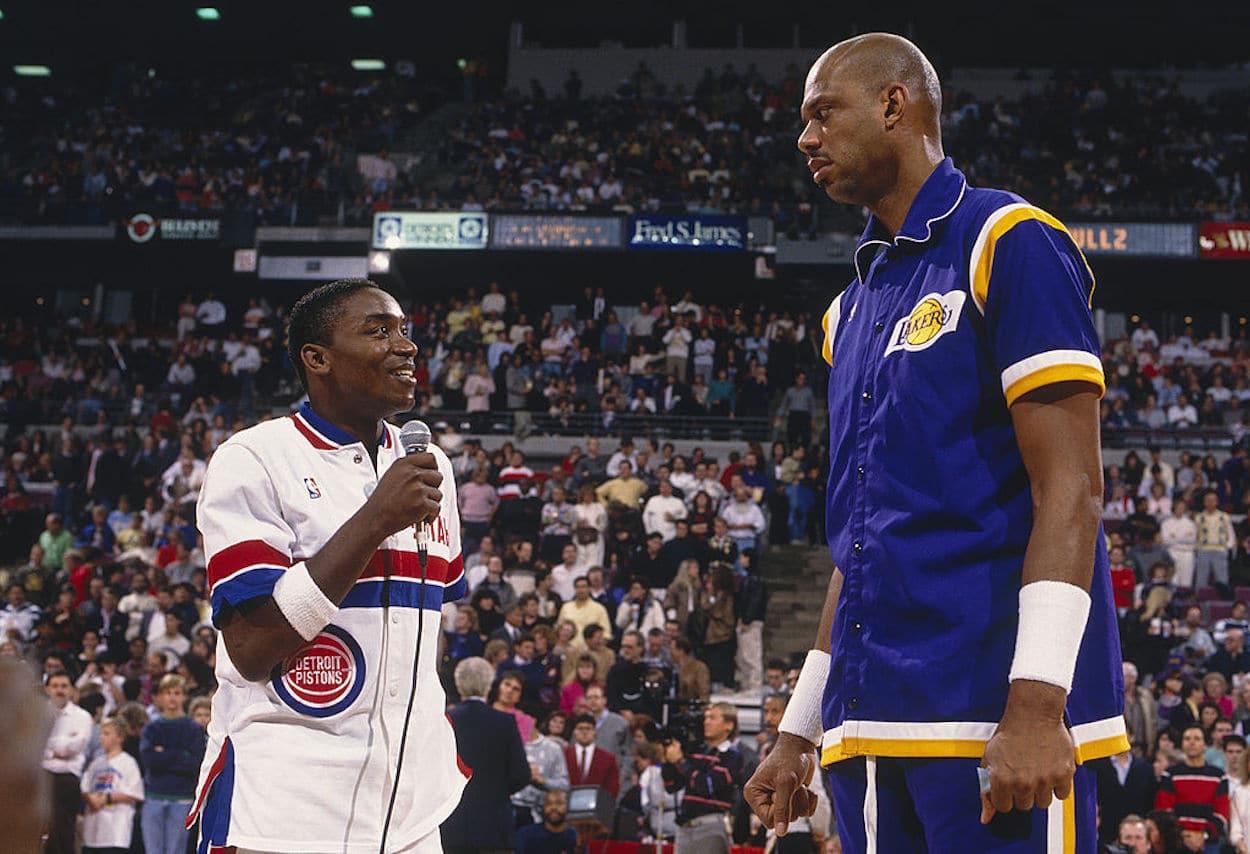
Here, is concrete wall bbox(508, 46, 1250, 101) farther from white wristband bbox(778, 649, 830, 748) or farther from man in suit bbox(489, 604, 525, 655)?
white wristband bbox(778, 649, 830, 748)

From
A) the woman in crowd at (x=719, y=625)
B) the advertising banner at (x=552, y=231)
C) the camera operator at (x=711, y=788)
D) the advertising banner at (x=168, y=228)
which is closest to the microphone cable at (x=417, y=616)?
the camera operator at (x=711, y=788)

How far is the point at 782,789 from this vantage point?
2830 millimetres

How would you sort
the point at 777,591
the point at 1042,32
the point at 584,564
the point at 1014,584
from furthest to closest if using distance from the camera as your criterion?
→ the point at 1042,32 < the point at 777,591 < the point at 584,564 < the point at 1014,584

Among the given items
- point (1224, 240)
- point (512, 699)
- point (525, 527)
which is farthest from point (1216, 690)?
point (1224, 240)

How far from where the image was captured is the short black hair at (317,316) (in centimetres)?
347

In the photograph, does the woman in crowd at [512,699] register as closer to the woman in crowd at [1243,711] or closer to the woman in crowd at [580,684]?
the woman in crowd at [580,684]

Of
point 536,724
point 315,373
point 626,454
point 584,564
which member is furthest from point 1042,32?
point 315,373

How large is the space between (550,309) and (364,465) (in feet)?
85.9

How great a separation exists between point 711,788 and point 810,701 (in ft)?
22.3

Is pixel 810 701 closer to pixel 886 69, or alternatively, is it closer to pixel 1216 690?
pixel 886 69

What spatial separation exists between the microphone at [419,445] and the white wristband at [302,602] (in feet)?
1.01

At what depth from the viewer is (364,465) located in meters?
3.45

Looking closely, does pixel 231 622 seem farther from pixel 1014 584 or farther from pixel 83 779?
pixel 83 779

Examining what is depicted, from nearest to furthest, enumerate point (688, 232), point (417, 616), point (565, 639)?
point (417, 616) → point (565, 639) → point (688, 232)
